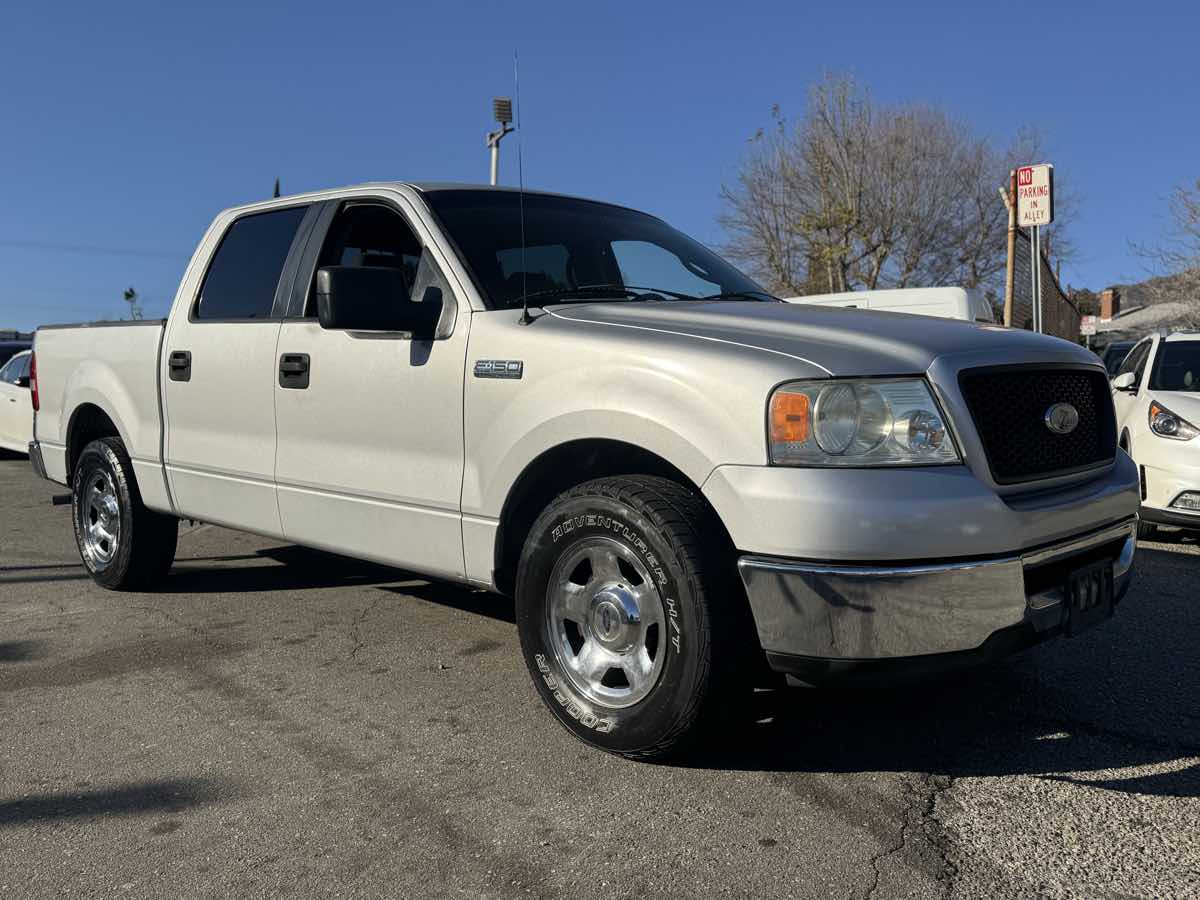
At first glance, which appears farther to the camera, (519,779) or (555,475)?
(555,475)

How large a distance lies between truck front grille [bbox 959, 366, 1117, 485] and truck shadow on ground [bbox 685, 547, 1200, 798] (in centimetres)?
69

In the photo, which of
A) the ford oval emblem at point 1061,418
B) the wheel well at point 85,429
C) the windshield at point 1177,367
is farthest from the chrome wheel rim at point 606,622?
the windshield at point 1177,367

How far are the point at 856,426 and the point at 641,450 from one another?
2.27 ft

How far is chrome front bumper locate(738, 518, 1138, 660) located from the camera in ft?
8.96

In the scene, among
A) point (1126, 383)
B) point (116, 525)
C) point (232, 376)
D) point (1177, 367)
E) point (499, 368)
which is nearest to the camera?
point (499, 368)

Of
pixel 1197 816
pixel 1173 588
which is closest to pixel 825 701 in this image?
pixel 1197 816

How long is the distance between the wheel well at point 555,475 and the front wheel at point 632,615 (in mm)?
116

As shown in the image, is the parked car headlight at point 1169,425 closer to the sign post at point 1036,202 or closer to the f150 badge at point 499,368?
the sign post at point 1036,202

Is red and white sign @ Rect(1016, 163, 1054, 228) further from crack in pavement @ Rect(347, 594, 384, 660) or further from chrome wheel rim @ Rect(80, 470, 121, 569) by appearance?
chrome wheel rim @ Rect(80, 470, 121, 569)

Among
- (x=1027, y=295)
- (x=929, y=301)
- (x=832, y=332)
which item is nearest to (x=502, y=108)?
(x=929, y=301)

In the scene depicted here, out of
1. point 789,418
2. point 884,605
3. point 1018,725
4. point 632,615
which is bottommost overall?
point 1018,725

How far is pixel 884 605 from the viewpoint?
2734 millimetres

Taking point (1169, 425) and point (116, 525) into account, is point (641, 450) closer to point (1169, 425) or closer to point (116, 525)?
point (116, 525)

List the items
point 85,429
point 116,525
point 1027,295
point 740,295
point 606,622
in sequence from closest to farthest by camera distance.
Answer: point 606,622, point 740,295, point 116,525, point 85,429, point 1027,295
